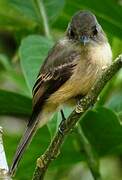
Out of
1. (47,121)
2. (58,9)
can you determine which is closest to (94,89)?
(47,121)

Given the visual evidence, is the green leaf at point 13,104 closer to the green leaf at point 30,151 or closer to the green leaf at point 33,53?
the green leaf at point 33,53

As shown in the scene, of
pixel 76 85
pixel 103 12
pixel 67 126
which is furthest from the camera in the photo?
pixel 103 12

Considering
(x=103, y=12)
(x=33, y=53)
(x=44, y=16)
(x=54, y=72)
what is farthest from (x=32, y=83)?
(x=103, y=12)

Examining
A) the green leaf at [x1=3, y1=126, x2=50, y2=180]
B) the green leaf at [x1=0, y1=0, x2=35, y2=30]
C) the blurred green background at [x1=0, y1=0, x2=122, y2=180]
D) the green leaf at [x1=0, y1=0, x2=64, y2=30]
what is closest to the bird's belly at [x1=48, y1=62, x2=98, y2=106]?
→ the blurred green background at [x1=0, y1=0, x2=122, y2=180]

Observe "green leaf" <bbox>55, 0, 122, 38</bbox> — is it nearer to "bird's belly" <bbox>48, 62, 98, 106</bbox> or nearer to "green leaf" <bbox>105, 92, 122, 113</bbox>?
"green leaf" <bbox>105, 92, 122, 113</bbox>

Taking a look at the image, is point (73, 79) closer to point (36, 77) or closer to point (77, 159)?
point (36, 77)

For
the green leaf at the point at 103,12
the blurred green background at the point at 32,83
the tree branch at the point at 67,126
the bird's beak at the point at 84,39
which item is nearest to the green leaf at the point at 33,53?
the blurred green background at the point at 32,83

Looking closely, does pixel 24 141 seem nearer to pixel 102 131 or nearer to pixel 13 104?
pixel 13 104
